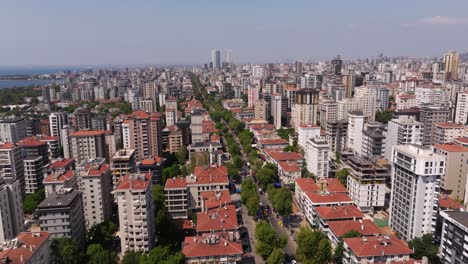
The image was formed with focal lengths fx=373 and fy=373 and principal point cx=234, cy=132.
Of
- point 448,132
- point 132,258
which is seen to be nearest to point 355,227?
point 132,258

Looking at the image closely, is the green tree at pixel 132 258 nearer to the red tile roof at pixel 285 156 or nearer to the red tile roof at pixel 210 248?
the red tile roof at pixel 210 248

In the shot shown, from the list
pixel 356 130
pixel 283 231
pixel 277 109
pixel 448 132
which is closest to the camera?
pixel 283 231

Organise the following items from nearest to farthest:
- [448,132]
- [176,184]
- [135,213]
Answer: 1. [135,213]
2. [176,184]
3. [448,132]

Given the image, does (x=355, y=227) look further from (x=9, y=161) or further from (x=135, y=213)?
(x=9, y=161)

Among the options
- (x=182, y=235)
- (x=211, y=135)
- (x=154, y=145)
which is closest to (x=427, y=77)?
(x=211, y=135)

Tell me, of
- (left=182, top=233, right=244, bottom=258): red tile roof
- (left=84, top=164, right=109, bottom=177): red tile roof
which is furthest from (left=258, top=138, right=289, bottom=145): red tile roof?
(left=182, top=233, right=244, bottom=258): red tile roof

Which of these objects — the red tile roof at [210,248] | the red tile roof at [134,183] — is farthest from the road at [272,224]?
the red tile roof at [134,183]

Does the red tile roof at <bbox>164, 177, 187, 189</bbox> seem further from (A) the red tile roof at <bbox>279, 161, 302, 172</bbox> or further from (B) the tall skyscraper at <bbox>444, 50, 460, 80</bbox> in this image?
(B) the tall skyscraper at <bbox>444, 50, 460, 80</bbox>

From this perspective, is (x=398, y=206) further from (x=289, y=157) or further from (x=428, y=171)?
(x=289, y=157)
